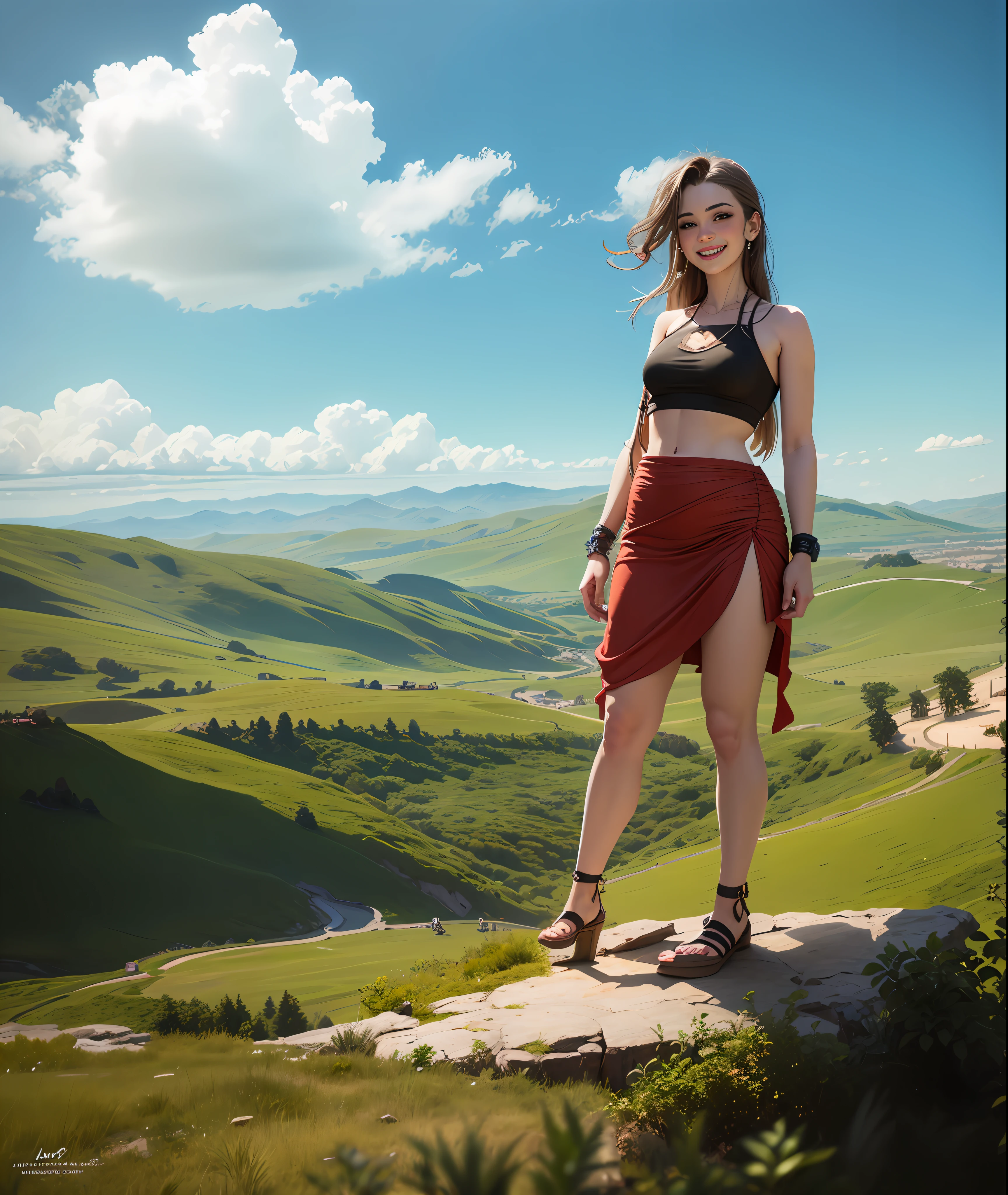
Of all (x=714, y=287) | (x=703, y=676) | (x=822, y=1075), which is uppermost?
(x=714, y=287)

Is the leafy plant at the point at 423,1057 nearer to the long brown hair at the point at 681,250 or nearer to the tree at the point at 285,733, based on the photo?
the long brown hair at the point at 681,250

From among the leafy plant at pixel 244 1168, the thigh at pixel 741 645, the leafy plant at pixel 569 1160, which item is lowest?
the leafy plant at pixel 244 1168

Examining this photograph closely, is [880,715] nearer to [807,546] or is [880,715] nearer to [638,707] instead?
[807,546]

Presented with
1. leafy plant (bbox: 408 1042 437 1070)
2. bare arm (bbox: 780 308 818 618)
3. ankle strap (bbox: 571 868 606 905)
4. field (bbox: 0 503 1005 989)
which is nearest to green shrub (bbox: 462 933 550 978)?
ankle strap (bbox: 571 868 606 905)

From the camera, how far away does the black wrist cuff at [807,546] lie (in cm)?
244

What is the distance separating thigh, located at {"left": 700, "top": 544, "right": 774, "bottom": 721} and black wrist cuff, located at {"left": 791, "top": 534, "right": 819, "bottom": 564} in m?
0.15

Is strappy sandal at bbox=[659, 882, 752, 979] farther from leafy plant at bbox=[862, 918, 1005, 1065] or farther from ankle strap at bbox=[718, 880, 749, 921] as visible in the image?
leafy plant at bbox=[862, 918, 1005, 1065]

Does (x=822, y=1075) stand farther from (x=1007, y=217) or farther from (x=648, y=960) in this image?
(x=1007, y=217)

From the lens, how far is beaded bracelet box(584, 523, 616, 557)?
2.87 meters

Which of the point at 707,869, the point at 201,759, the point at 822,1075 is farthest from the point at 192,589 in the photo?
the point at 822,1075

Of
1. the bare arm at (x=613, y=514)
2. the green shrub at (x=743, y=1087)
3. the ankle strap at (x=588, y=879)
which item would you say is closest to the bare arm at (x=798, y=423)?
the bare arm at (x=613, y=514)

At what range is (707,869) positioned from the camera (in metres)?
5.00

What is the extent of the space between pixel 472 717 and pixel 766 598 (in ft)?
27.9

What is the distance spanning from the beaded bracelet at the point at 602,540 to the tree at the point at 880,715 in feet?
13.5
